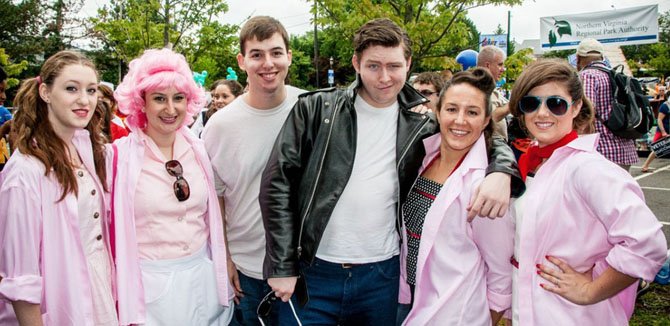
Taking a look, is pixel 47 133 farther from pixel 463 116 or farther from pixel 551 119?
pixel 551 119

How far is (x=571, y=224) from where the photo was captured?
198 centimetres

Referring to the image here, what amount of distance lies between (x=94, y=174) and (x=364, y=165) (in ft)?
4.47

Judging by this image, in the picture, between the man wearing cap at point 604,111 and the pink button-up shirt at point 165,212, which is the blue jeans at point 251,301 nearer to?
the pink button-up shirt at point 165,212

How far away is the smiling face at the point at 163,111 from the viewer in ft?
8.48

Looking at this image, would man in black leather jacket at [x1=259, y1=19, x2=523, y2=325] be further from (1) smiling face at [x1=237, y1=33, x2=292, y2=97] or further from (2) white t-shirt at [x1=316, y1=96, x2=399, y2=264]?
(1) smiling face at [x1=237, y1=33, x2=292, y2=97]

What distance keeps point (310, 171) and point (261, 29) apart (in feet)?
3.13

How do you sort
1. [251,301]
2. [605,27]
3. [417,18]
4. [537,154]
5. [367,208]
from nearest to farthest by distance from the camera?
[537,154], [367,208], [251,301], [417,18], [605,27]

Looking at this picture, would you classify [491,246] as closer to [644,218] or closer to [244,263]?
[644,218]

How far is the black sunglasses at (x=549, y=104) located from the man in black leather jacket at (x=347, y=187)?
269 millimetres

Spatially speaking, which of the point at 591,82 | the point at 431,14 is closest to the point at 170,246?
the point at 591,82

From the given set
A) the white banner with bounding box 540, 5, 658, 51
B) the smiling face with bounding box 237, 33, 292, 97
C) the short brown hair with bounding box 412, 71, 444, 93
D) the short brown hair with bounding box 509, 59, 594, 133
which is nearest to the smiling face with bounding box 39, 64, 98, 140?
the smiling face with bounding box 237, 33, 292, 97

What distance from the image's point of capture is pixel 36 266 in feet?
6.95

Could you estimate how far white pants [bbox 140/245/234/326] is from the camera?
2426 mm

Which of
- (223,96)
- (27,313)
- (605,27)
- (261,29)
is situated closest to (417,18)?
(223,96)
